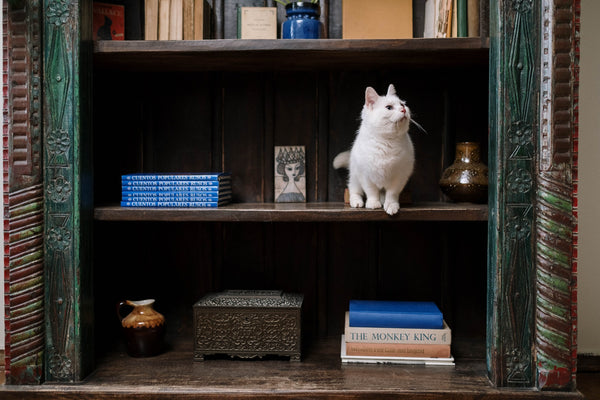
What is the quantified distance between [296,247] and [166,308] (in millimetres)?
548

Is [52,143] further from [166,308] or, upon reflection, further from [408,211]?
[408,211]

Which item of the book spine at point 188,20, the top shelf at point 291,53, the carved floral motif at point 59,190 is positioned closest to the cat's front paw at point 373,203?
the top shelf at point 291,53

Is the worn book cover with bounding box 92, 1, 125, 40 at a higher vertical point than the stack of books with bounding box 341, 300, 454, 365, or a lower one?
higher

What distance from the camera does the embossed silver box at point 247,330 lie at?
1.51 m

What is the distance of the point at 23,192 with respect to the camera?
1.33 meters

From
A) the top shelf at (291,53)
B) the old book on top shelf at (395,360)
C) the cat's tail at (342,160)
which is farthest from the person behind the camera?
the cat's tail at (342,160)

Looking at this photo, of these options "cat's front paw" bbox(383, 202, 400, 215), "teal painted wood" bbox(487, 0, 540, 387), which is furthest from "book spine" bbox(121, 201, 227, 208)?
"teal painted wood" bbox(487, 0, 540, 387)

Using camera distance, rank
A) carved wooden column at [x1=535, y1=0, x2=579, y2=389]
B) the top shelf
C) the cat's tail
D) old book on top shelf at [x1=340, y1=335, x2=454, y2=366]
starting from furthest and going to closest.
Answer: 1. the cat's tail
2. old book on top shelf at [x1=340, y1=335, x2=454, y2=366]
3. the top shelf
4. carved wooden column at [x1=535, y1=0, x2=579, y2=389]

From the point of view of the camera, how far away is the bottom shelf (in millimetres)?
1297

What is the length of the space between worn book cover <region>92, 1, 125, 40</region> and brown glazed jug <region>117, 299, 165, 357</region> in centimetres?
86

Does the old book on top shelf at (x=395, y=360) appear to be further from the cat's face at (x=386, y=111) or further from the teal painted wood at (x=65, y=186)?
the teal painted wood at (x=65, y=186)

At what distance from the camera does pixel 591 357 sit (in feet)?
5.69

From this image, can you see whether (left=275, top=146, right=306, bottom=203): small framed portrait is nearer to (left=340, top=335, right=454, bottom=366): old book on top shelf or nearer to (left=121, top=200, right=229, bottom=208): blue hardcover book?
(left=121, top=200, right=229, bottom=208): blue hardcover book

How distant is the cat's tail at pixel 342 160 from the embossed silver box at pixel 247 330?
1.69 ft
